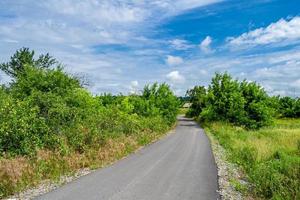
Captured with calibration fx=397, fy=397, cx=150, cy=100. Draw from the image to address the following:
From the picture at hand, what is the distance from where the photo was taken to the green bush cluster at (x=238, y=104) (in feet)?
195

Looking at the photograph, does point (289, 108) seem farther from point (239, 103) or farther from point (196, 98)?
point (239, 103)

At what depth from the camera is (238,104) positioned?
2359 inches

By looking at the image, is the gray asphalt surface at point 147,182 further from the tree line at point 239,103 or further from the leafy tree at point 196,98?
the leafy tree at point 196,98

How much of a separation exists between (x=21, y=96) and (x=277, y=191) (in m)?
20.7

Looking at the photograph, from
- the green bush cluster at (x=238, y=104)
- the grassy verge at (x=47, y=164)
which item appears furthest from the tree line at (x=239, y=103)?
the grassy verge at (x=47, y=164)

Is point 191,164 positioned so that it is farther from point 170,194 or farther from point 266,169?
point 170,194

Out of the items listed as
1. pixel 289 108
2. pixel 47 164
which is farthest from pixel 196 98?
pixel 47 164

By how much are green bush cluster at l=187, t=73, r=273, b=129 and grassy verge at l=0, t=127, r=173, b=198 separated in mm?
40210

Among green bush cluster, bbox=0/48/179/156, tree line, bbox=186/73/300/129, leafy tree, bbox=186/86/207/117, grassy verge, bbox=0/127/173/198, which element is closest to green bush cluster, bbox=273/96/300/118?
leafy tree, bbox=186/86/207/117

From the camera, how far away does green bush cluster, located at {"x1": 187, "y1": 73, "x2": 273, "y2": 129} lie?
195 feet

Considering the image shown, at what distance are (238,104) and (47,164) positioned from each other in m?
47.9

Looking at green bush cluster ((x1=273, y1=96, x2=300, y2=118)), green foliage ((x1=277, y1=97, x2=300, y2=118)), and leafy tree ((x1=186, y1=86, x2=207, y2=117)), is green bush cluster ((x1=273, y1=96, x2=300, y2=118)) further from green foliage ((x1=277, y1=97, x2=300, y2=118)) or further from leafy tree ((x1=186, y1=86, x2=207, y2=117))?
leafy tree ((x1=186, y1=86, x2=207, y2=117))

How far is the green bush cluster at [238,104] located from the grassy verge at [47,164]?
40210 mm

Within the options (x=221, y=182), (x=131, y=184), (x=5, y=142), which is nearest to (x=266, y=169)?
(x=221, y=182)
